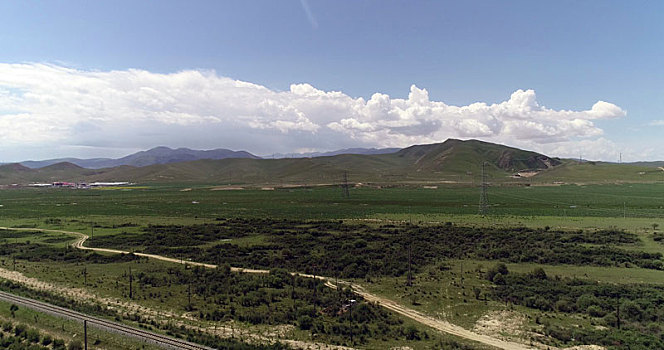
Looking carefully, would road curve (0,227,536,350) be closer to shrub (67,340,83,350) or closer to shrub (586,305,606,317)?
shrub (586,305,606,317)

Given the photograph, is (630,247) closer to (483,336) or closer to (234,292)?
(483,336)

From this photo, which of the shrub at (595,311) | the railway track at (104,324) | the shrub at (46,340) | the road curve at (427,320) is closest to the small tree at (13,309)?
the railway track at (104,324)

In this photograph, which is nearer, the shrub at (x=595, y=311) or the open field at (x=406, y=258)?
the open field at (x=406, y=258)

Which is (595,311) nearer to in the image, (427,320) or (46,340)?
(427,320)

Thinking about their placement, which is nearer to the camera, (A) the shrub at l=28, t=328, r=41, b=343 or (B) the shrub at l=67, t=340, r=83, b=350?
(B) the shrub at l=67, t=340, r=83, b=350

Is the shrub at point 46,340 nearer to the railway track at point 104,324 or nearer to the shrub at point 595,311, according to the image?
the railway track at point 104,324

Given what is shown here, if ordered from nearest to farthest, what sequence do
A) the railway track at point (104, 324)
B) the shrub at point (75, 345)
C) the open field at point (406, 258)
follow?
1. the shrub at point (75, 345)
2. the railway track at point (104, 324)
3. the open field at point (406, 258)

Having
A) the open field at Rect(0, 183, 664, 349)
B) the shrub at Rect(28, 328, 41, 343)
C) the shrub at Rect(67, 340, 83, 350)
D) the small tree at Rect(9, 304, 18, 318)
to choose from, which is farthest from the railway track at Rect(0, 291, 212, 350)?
the open field at Rect(0, 183, 664, 349)

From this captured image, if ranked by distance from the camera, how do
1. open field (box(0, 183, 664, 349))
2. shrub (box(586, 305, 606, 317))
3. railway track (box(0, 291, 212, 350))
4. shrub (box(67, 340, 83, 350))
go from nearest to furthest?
shrub (box(67, 340, 83, 350)) < railway track (box(0, 291, 212, 350)) < open field (box(0, 183, 664, 349)) < shrub (box(586, 305, 606, 317))
